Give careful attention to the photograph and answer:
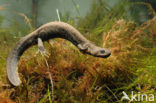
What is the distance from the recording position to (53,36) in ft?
15.5

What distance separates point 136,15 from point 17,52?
7.36 metres

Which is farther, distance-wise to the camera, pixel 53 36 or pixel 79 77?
pixel 53 36

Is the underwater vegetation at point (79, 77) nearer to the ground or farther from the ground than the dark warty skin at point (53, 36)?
nearer to the ground

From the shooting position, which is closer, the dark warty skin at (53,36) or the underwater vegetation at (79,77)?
the underwater vegetation at (79,77)

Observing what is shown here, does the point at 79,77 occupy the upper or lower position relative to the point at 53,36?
lower

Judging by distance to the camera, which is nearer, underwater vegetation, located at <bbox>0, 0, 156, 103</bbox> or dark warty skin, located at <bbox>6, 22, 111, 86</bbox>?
underwater vegetation, located at <bbox>0, 0, 156, 103</bbox>

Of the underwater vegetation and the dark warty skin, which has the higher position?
the dark warty skin

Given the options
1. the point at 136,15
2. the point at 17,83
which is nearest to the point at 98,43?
the point at 17,83

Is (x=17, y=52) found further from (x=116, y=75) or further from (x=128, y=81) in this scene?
(x=128, y=81)

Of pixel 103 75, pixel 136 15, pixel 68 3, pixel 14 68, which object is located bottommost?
pixel 103 75

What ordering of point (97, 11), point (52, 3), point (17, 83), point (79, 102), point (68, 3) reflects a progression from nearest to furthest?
point (79, 102), point (17, 83), point (97, 11), point (68, 3), point (52, 3)

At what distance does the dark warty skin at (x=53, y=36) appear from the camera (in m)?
4.00

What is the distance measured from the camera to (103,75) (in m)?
3.73

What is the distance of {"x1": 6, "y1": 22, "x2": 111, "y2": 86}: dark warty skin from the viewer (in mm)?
4000
